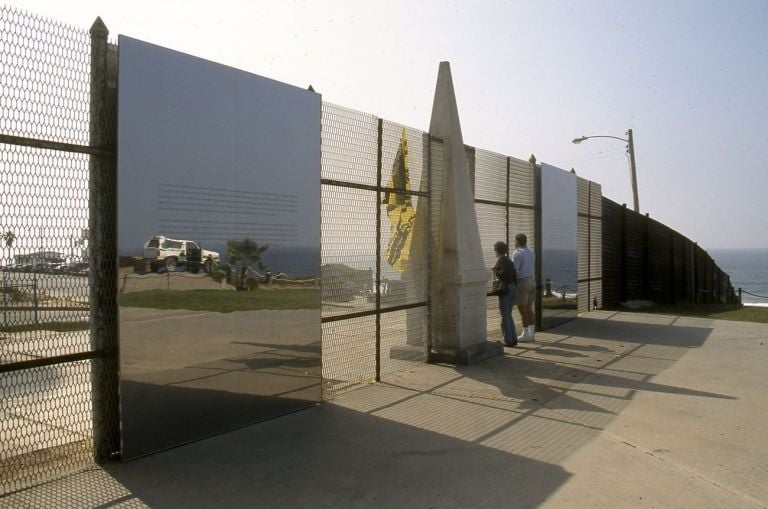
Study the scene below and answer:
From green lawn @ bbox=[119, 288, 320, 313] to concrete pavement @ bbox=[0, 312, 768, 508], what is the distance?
1.02m

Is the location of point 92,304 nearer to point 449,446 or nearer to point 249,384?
point 249,384

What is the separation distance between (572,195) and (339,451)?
9.77 meters

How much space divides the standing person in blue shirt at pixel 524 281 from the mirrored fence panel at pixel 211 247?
207 inches

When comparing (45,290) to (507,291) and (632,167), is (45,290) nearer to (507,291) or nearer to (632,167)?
(507,291)

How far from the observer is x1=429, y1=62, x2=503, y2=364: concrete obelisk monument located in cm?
833

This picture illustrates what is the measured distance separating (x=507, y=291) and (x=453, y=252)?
2.01 m

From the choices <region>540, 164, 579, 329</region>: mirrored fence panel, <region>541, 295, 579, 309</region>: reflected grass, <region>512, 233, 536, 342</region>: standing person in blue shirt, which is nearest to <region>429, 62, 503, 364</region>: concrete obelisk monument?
<region>512, 233, 536, 342</region>: standing person in blue shirt

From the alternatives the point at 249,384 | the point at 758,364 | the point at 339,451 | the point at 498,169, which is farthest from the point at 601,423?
the point at 498,169

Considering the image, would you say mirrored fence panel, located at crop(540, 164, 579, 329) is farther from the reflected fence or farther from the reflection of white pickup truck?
the reflection of white pickup truck

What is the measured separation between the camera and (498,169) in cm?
1044

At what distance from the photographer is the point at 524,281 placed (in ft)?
34.5

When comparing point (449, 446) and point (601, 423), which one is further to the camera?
point (601, 423)

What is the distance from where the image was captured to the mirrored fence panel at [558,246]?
39.1 ft

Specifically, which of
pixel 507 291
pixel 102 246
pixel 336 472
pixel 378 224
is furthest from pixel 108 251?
pixel 507 291
